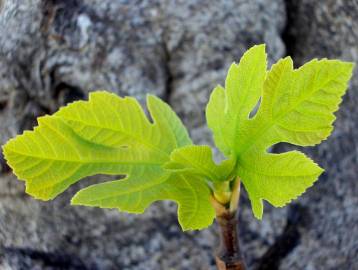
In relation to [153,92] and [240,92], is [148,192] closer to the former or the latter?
[240,92]

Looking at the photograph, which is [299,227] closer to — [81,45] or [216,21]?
[216,21]

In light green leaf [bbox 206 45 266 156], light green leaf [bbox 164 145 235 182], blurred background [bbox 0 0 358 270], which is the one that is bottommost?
blurred background [bbox 0 0 358 270]

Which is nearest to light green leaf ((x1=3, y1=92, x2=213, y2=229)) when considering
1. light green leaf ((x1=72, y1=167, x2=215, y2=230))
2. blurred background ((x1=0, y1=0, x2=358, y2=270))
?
light green leaf ((x1=72, y1=167, x2=215, y2=230))

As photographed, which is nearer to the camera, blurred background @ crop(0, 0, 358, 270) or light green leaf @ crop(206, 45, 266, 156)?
light green leaf @ crop(206, 45, 266, 156)

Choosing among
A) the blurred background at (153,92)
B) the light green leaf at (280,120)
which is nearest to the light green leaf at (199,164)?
the light green leaf at (280,120)

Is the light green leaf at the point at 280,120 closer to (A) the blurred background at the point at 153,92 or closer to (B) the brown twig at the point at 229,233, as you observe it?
(B) the brown twig at the point at 229,233

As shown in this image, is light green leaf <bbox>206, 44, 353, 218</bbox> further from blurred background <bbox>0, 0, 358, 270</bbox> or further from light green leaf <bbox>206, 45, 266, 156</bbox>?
blurred background <bbox>0, 0, 358, 270</bbox>

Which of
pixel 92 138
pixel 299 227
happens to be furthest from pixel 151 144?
pixel 299 227
